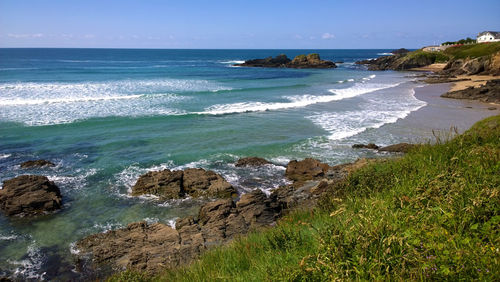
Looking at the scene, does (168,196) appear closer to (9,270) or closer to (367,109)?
(9,270)

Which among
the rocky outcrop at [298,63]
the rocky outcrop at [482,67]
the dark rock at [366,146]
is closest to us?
the dark rock at [366,146]

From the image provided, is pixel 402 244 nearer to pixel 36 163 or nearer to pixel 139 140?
pixel 36 163

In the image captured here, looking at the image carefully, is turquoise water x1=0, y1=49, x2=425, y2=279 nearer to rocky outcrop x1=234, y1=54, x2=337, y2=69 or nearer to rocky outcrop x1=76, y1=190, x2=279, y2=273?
rocky outcrop x1=76, y1=190, x2=279, y2=273

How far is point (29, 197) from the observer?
12.3m

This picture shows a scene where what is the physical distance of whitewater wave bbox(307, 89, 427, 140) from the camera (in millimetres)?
22372

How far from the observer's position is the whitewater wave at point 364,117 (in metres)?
22.4

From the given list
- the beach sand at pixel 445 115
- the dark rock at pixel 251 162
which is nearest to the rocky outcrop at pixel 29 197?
the dark rock at pixel 251 162

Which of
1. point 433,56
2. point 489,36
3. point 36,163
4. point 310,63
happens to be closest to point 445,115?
point 36,163

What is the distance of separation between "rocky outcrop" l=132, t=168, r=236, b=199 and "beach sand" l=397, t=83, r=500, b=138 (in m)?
12.9

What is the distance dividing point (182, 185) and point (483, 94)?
3198 centimetres

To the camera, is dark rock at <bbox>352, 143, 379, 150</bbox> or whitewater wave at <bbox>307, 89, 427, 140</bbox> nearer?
dark rock at <bbox>352, 143, 379, 150</bbox>

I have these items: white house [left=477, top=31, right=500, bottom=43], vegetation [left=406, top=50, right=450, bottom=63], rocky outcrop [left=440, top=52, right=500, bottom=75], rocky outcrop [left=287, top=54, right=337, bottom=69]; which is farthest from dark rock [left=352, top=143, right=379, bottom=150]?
white house [left=477, top=31, right=500, bottom=43]

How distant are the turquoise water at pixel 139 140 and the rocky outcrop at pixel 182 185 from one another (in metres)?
0.52

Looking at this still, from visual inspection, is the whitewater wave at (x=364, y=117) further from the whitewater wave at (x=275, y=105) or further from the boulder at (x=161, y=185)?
the boulder at (x=161, y=185)
